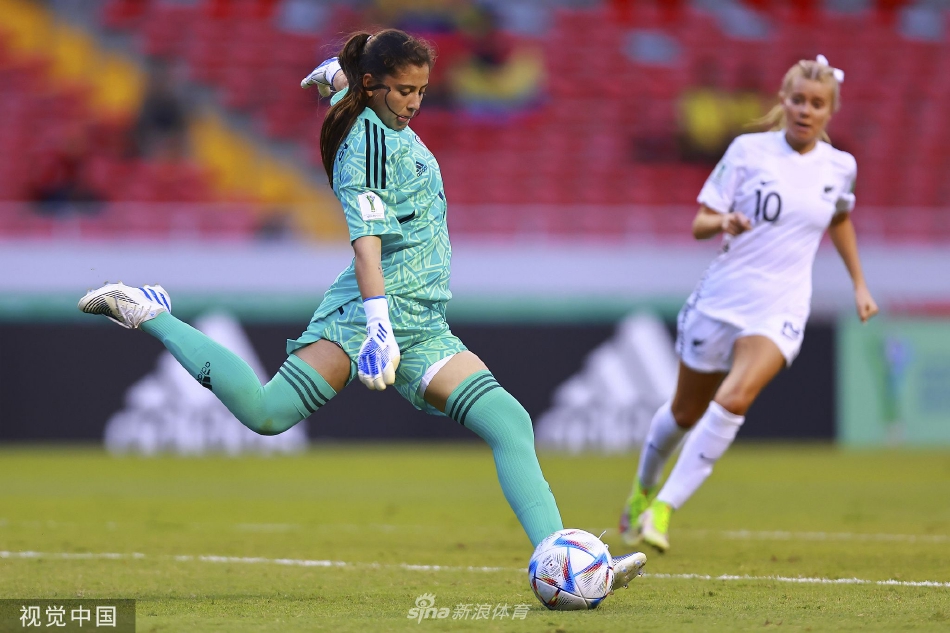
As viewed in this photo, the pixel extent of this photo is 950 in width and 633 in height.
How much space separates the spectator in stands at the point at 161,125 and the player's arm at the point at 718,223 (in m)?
13.8

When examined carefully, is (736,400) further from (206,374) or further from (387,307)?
(206,374)

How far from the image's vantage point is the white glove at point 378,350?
447 centimetres

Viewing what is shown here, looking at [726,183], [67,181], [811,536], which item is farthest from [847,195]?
[67,181]

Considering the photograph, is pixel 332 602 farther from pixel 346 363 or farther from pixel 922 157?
pixel 922 157

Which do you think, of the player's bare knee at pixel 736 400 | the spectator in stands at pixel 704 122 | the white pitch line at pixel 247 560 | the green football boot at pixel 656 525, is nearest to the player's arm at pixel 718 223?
the player's bare knee at pixel 736 400

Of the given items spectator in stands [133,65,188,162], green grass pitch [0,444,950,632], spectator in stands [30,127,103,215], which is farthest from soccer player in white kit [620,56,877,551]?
spectator in stands [133,65,188,162]

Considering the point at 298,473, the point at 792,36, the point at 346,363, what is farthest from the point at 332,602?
the point at 792,36

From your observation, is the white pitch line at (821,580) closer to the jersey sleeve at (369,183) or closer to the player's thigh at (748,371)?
the player's thigh at (748,371)

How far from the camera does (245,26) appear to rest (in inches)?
845

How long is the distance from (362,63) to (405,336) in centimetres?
97

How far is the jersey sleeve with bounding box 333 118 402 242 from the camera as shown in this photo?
4719mm

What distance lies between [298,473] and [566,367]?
393cm

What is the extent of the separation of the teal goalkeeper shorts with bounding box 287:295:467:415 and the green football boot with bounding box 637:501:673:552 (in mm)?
1864

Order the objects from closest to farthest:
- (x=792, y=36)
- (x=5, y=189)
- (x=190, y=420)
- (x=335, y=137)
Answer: (x=335, y=137), (x=190, y=420), (x=5, y=189), (x=792, y=36)
